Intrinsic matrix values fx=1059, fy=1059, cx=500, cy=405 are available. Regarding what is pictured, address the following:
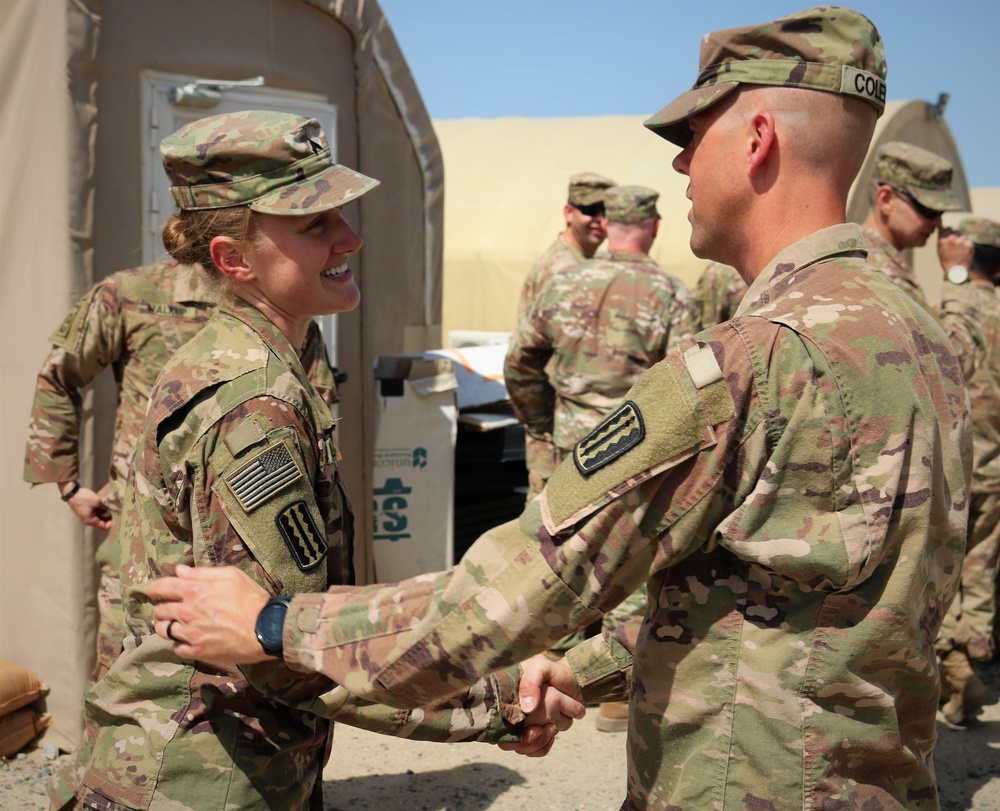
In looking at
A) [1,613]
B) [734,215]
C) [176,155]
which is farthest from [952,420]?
[1,613]

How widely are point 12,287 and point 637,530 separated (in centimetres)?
353

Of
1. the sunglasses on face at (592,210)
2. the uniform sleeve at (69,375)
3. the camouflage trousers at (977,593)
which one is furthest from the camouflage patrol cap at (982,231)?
the uniform sleeve at (69,375)

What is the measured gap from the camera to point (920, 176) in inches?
179

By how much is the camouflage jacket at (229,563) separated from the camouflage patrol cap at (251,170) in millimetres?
252

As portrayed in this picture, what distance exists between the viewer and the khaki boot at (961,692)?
16.2ft

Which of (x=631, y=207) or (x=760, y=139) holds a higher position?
(x=760, y=139)

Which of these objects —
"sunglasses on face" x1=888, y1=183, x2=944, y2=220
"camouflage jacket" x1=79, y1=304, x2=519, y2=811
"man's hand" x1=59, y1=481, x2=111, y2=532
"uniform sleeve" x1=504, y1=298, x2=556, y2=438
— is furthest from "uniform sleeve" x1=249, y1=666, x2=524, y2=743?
"uniform sleeve" x1=504, y1=298, x2=556, y2=438

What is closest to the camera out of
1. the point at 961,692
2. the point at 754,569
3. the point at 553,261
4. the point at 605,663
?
the point at 754,569

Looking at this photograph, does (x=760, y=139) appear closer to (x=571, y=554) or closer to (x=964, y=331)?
(x=571, y=554)

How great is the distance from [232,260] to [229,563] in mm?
655

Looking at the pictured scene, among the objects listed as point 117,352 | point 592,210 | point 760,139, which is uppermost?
point 760,139

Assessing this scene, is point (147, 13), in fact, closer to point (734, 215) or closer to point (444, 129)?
point (734, 215)

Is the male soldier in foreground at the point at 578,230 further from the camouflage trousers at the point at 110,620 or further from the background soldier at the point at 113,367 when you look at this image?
the camouflage trousers at the point at 110,620

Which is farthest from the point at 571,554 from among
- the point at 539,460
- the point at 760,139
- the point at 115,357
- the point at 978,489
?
the point at 978,489
